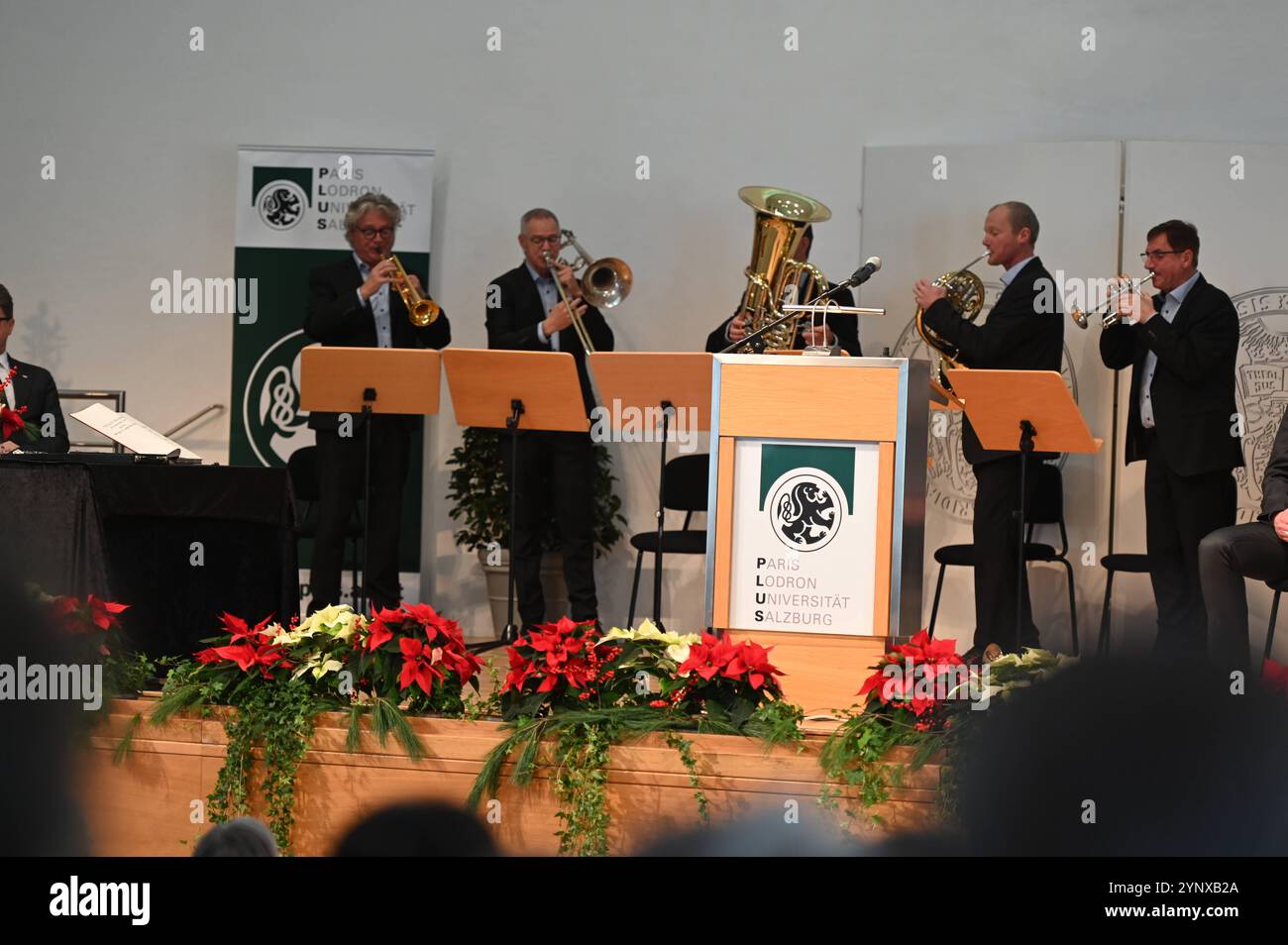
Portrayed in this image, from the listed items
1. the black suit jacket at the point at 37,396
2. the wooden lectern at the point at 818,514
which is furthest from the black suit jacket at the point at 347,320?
the wooden lectern at the point at 818,514

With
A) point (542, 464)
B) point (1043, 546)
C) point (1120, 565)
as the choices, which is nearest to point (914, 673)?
point (1043, 546)

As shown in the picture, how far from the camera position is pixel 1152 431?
18.7ft

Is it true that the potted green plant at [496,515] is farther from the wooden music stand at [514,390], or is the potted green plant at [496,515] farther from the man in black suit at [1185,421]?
the man in black suit at [1185,421]

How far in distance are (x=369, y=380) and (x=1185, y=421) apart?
3.19 meters

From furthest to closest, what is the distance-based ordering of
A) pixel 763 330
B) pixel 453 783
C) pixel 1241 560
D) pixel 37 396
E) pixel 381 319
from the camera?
pixel 381 319, pixel 37 396, pixel 1241 560, pixel 763 330, pixel 453 783

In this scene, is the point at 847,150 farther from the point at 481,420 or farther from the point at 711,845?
the point at 711,845

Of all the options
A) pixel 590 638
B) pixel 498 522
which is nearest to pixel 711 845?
pixel 590 638

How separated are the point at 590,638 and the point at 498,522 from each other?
3771 mm

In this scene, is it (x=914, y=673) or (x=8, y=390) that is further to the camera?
(x=8, y=390)

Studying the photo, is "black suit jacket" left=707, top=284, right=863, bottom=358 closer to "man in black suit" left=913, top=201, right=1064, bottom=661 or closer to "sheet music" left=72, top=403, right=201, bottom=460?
"man in black suit" left=913, top=201, right=1064, bottom=661

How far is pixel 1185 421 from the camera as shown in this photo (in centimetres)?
543

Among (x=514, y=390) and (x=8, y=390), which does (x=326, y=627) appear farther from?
(x=8, y=390)

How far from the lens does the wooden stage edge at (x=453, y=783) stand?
2.49 m
